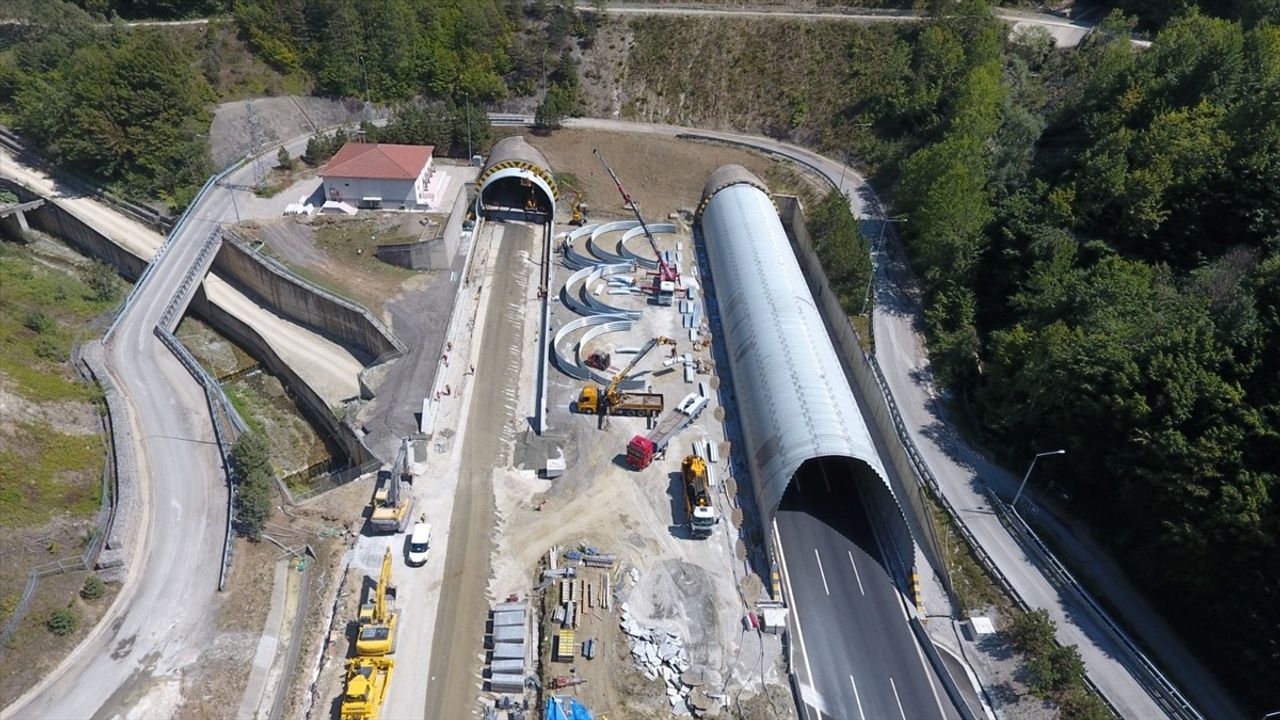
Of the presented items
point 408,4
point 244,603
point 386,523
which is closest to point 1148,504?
point 386,523

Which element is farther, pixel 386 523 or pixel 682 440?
pixel 682 440

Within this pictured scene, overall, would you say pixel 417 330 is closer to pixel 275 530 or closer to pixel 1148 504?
pixel 275 530

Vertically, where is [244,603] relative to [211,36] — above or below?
below

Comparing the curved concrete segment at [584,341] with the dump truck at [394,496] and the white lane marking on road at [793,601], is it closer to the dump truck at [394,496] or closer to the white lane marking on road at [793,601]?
the dump truck at [394,496]

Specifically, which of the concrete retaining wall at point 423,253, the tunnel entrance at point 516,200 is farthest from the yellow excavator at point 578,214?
the concrete retaining wall at point 423,253

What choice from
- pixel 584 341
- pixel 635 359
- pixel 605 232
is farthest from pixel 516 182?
pixel 635 359

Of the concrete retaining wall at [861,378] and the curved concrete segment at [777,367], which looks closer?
the curved concrete segment at [777,367]

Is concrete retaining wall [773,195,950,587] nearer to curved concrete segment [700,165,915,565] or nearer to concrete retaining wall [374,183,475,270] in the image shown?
curved concrete segment [700,165,915,565]
